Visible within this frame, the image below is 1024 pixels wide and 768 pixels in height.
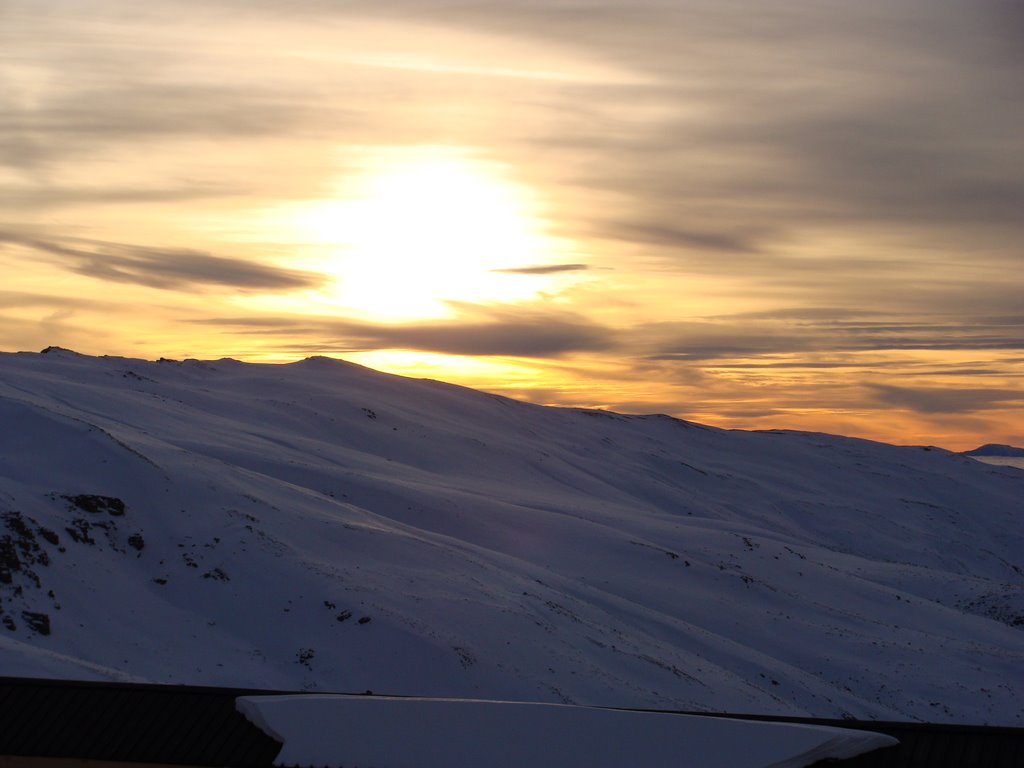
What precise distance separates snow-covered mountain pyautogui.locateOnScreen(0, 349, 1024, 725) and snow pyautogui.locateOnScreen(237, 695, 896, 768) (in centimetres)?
1176

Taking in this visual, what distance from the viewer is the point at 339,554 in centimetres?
4047

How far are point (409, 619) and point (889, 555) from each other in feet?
231

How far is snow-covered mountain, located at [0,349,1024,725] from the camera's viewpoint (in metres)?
32.9

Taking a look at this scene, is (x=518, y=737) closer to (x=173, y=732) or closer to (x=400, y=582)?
(x=173, y=732)

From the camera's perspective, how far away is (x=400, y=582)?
3834 centimetres

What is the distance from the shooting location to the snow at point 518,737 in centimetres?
1480

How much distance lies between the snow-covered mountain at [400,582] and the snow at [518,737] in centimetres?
1176

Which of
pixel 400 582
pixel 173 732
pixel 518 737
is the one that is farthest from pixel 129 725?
pixel 400 582

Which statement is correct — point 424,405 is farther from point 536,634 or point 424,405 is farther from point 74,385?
point 536,634

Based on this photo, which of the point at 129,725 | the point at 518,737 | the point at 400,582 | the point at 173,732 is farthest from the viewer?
the point at 400,582

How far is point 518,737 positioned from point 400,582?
23124 millimetres

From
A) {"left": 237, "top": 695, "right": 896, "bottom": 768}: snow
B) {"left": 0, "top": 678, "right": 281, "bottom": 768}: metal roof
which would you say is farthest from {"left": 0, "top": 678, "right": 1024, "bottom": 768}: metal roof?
{"left": 237, "top": 695, "right": 896, "bottom": 768}: snow

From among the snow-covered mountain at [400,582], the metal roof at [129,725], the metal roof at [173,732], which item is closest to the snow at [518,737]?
the metal roof at [173,732]

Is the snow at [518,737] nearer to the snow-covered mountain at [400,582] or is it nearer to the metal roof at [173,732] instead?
the metal roof at [173,732]
